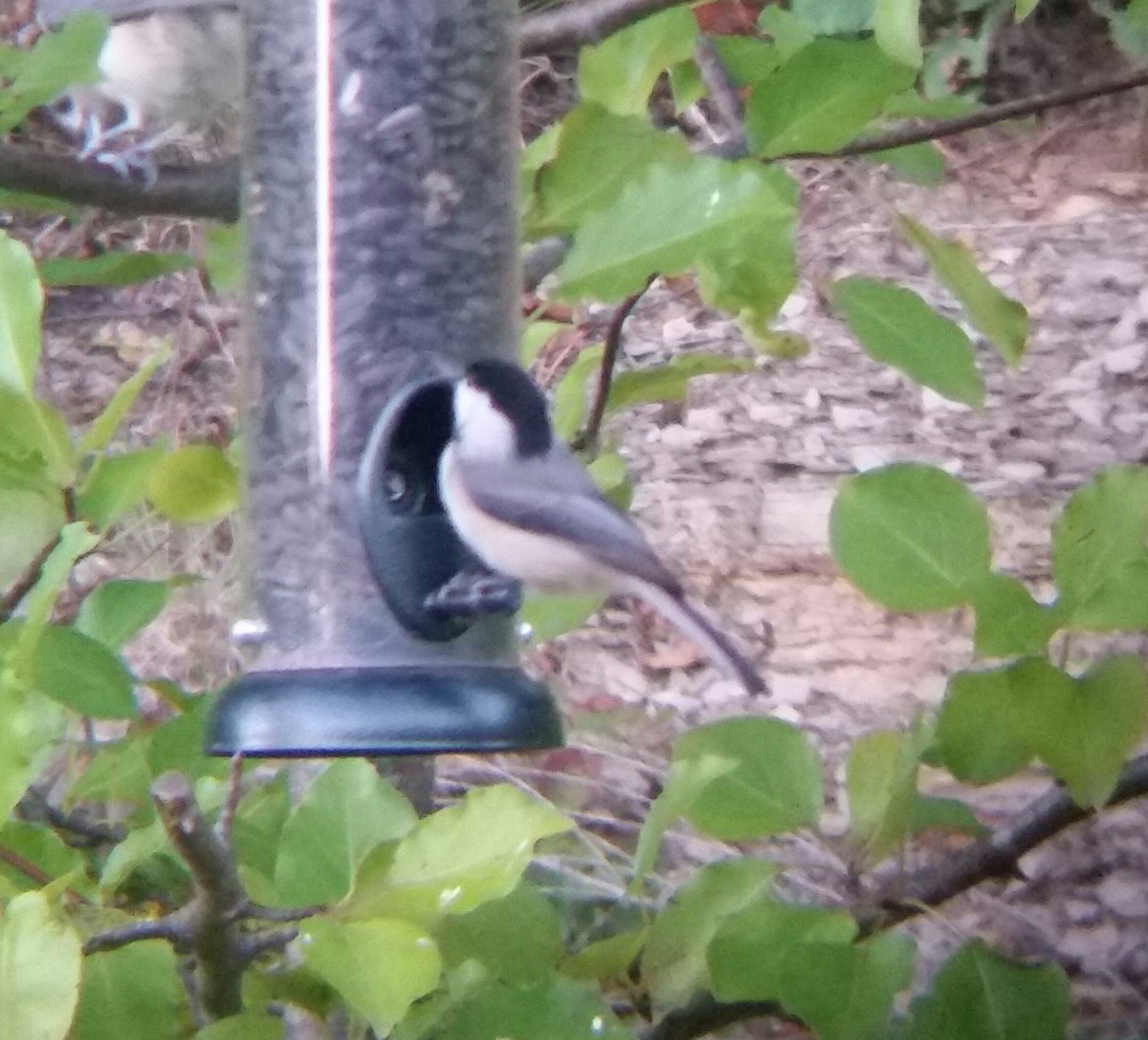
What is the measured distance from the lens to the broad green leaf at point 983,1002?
1.19 meters

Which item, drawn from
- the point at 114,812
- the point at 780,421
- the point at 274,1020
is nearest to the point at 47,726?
the point at 274,1020

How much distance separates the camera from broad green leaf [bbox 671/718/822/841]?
1207 millimetres

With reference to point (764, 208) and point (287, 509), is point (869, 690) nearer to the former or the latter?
point (287, 509)

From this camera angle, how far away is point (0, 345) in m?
1.08

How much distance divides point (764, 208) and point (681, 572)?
2360 millimetres

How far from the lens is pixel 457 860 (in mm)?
904

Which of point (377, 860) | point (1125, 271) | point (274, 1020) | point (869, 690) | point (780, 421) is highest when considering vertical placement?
point (377, 860)

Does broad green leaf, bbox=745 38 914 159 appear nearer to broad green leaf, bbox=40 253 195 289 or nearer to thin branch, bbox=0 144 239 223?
broad green leaf, bbox=40 253 195 289

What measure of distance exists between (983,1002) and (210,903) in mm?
531

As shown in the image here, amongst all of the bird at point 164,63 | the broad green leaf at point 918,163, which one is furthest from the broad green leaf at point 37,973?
the bird at point 164,63

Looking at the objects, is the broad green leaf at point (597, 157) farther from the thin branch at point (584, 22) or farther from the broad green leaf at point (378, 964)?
the broad green leaf at point (378, 964)

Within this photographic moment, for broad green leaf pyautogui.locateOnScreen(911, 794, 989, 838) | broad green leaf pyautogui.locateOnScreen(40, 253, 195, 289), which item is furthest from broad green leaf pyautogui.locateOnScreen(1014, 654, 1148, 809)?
broad green leaf pyautogui.locateOnScreen(40, 253, 195, 289)

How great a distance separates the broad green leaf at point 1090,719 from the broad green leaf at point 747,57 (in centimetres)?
59

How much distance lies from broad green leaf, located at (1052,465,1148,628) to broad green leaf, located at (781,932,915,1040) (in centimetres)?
24
